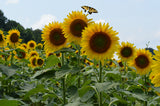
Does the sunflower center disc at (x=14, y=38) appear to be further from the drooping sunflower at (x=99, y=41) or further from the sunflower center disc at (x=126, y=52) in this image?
the drooping sunflower at (x=99, y=41)

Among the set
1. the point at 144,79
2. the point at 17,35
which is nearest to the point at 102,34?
the point at 144,79

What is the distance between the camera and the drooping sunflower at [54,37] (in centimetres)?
289

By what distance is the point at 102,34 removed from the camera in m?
2.55

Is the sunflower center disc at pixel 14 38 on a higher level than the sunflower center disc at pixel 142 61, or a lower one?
higher

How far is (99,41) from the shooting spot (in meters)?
2.56

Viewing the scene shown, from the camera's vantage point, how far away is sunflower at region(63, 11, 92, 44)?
Answer: 276 cm

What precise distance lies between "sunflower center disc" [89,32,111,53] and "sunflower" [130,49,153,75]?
1960 mm

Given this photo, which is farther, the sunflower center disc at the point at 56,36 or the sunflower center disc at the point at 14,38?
the sunflower center disc at the point at 14,38

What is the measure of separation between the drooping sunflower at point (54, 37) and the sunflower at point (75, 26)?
0.49 ft

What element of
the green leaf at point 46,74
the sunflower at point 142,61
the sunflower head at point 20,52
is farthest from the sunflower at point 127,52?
the green leaf at point 46,74

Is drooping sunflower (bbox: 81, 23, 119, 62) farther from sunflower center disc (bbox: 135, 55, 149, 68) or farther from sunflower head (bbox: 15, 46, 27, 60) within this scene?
sunflower center disc (bbox: 135, 55, 149, 68)

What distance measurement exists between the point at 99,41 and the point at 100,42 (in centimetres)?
2

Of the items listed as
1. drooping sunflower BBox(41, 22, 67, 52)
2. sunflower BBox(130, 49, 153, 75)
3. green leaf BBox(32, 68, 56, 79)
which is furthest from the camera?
sunflower BBox(130, 49, 153, 75)

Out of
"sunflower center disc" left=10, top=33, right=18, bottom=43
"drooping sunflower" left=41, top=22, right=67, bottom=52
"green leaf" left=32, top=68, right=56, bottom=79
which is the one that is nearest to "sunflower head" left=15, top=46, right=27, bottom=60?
"sunflower center disc" left=10, top=33, right=18, bottom=43
